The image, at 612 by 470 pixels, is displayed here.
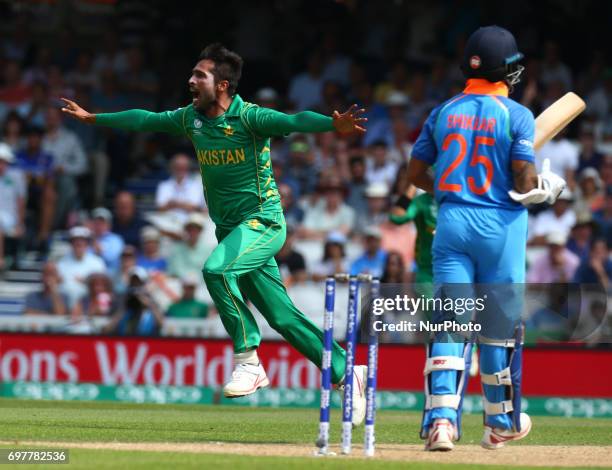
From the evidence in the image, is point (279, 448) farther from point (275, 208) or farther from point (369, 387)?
point (275, 208)

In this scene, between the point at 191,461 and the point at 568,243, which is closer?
the point at 191,461

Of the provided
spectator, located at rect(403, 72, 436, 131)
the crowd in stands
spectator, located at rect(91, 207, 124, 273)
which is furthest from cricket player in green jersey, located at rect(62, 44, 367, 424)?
spectator, located at rect(403, 72, 436, 131)

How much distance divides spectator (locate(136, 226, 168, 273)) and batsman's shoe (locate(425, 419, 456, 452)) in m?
10.0

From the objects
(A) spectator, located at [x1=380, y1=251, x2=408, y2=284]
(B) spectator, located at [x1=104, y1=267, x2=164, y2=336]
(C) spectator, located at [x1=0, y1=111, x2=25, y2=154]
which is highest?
(C) spectator, located at [x1=0, y1=111, x2=25, y2=154]

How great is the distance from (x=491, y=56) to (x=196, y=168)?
12261mm

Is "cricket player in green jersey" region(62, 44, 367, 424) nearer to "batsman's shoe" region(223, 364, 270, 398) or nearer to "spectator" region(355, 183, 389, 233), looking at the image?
"batsman's shoe" region(223, 364, 270, 398)

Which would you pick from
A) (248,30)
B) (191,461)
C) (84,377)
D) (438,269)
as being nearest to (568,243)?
(84,377)

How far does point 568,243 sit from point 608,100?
10.3 feet

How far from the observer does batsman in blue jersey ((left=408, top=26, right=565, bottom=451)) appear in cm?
784

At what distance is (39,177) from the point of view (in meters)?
19.4

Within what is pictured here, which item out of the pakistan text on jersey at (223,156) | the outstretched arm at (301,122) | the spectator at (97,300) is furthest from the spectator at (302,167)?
the outstretched arm at (301,122)

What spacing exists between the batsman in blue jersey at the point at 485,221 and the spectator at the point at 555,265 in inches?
330

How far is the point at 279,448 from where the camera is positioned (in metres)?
8.22

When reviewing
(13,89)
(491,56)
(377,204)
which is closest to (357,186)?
(377,204)
